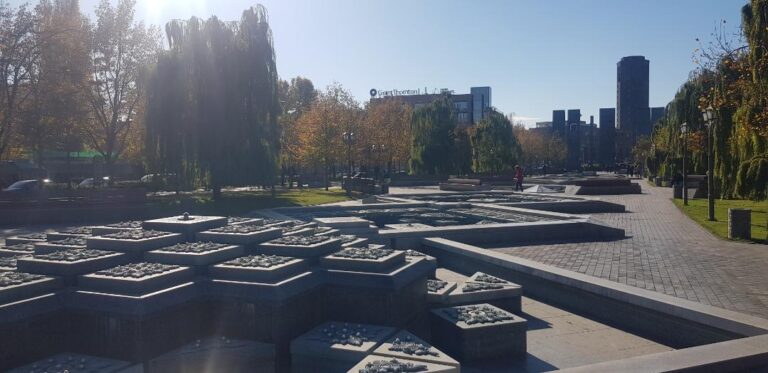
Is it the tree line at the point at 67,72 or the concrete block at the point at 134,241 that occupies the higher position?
the tree line at the point at 67,72

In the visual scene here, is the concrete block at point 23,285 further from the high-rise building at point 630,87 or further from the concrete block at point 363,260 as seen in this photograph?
the high-rise building at point 630,87

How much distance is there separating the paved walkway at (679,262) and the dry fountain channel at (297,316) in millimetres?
1294

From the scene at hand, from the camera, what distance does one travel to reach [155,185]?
30.1 m

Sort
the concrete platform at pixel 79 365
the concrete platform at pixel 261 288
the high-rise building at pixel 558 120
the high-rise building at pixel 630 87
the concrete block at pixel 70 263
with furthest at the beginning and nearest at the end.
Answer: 1. the high-rise building at pixel 630 87
2. the high-rise building at pixel 558 120
3. the concrete block at pixel 70 263
4. the concrete platform at pixel 261 288
5. the concrete platform at pixel 79 365

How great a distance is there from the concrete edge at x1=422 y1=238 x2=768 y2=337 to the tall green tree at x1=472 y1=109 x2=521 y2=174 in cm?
4423

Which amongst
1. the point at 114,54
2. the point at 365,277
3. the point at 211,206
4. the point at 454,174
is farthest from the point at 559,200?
the point at 454,174

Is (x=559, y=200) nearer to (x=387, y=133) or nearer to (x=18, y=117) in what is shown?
(x=18, y=117)

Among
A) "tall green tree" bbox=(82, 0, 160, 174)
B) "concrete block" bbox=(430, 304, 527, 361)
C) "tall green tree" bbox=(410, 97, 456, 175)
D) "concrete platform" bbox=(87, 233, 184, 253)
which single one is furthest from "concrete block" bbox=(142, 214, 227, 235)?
"tall green tree" bbox=(410, 97, 456, 175)

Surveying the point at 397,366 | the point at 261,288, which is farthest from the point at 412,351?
the point at 261,288

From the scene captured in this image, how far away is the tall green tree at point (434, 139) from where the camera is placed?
158 ft

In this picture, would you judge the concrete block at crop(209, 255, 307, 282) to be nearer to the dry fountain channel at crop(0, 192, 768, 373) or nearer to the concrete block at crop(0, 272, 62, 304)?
the dry fountain channel at crop(0, 192, 768, 373)

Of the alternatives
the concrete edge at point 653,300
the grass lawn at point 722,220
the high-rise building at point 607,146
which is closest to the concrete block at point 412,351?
the concrete edge at point 653,300

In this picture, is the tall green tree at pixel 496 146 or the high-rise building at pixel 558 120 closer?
the tall green tree at pixel 496 146

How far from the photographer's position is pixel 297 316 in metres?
5.25
